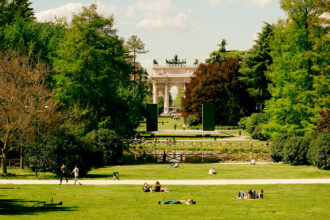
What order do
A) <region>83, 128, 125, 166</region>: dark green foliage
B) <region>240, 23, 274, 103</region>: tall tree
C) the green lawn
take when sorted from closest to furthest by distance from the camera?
the green lawn → <region>83, 128, 125, 166</region>: dark green foliage → <region>240, 23, 274, 103</region>: tall tree

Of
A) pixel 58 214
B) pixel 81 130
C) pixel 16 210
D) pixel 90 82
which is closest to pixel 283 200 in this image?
pixel 58 214

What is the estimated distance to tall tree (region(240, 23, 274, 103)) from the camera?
7375cm

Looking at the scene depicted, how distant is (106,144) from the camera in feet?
138

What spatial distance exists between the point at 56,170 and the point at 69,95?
14055 mm

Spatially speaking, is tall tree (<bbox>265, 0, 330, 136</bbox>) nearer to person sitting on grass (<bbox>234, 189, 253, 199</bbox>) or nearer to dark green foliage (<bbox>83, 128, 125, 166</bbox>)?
dark green foliage (<bbox>83, 128, 125, 166</bbox>)

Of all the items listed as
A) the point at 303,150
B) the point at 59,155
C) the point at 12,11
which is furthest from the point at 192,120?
the point at 59,155

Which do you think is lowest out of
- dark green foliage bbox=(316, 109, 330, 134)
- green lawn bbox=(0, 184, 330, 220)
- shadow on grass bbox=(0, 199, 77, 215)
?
green lawn bbox=(0, 184, 330, 220)

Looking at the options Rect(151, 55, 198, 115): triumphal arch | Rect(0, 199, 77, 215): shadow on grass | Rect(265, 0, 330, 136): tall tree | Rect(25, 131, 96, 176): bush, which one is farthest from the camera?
Rect(151, 55, 198, 115): triumphal arch

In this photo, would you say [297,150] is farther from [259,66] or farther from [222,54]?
[222,54]

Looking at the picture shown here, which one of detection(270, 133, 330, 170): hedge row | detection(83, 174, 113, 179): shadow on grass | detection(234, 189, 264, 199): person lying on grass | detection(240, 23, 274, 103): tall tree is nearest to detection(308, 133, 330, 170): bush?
detection(270, 133, 330, 170): hedge row

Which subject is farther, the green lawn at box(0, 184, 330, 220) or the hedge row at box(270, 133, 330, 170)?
the hedge row at box(270, 133, 330, 170)

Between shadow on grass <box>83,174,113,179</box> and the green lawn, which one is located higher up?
the green lawn

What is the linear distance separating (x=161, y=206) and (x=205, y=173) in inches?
589

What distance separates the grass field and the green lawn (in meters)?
5.51
